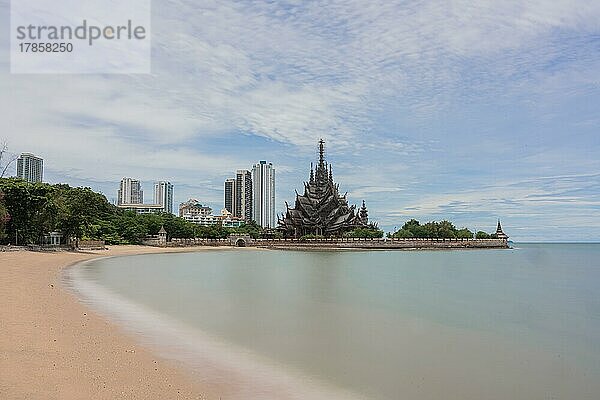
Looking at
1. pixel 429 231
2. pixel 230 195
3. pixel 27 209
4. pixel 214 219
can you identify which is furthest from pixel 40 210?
pixel 230 195

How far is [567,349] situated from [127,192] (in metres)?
198

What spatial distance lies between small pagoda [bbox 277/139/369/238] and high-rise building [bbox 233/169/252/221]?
285 ft

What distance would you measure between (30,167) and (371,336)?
4392 inches

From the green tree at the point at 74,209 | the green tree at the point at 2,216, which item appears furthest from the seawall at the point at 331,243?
the green tree at the point at 2,216

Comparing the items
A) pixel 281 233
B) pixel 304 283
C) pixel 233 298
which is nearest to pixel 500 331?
pixel 233 298

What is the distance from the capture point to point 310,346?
10430 mm

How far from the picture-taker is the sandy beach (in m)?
6.49

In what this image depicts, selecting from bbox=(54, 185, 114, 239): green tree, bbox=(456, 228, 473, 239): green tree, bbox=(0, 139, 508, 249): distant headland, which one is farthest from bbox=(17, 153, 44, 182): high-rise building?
bbox=(456, 228, 473, 239): green tree

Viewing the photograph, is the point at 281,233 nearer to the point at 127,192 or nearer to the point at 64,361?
the point at 64,361

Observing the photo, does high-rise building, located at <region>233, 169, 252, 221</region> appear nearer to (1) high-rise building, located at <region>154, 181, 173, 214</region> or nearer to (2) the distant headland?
(1) high-rise building, located at <region>154, 181, 173, 214</region>

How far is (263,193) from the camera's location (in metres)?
172

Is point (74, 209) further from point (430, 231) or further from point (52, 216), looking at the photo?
point (430, 231)

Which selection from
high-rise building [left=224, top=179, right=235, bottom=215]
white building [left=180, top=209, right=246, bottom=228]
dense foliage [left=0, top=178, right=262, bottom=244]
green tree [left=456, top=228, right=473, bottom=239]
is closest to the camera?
dense foliage [left=0, top=178, right=262, bottom=244]

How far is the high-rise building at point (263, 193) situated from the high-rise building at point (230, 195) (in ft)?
26.8
